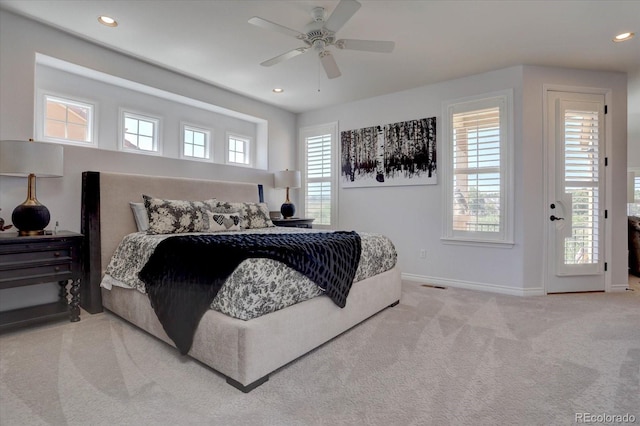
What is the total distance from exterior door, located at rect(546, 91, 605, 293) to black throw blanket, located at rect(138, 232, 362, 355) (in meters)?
2.89

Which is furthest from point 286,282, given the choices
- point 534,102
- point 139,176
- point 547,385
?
point 534,102

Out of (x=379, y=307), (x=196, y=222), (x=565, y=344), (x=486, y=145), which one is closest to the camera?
(x=565, y=344)

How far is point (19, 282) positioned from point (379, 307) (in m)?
2.99

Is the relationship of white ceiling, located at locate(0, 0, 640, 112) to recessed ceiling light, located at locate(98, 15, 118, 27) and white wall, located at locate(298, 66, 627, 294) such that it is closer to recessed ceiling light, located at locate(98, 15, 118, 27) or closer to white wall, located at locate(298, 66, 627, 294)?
recessed ceiling light, located at locate(98, 15, 118, 27)

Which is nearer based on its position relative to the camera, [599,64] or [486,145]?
[599,64]

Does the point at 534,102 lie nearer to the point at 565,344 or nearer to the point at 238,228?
the point at 565,344

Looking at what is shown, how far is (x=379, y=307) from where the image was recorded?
9.87 ft

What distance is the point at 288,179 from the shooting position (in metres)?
4.97

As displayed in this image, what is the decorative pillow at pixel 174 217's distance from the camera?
10.2ft

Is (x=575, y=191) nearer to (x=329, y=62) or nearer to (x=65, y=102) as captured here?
(x=329, y=62)

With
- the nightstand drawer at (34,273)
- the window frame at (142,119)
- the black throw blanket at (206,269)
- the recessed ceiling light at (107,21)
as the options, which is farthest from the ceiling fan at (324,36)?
the nightstand drawer at (34,273)

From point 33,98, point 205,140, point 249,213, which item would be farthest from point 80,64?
point 249,213

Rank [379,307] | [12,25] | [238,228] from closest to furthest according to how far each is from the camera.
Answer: [12,25]
[379,307]
[238,228]

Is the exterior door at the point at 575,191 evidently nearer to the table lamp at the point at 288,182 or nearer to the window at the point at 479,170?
the window at the point at 479,170
